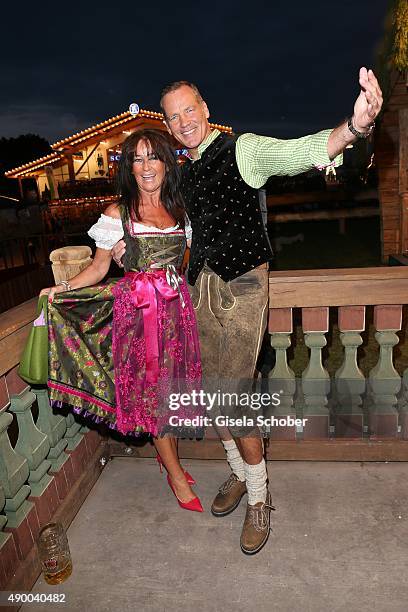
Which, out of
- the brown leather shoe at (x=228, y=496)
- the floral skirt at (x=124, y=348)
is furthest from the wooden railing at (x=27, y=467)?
the brown leather shoe at (x=228, y=496)

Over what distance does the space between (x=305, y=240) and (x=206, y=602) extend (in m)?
15.2

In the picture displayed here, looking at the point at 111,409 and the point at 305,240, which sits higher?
the point at 111,409

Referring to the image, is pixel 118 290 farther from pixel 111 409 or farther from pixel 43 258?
pixel 43 258

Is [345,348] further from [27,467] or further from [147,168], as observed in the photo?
[27,467]

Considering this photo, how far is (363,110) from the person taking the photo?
1.63 meters

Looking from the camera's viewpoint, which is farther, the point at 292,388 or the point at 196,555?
the point at 292,388

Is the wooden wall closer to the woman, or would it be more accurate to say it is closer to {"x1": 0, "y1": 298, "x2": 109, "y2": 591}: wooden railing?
the woman

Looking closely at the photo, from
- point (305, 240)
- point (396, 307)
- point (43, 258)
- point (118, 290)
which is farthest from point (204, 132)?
point (305, 240)

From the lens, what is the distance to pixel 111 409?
2508 millimetres

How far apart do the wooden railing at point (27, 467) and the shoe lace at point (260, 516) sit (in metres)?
1.00

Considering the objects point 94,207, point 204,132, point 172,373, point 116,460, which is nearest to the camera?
point 204,132
